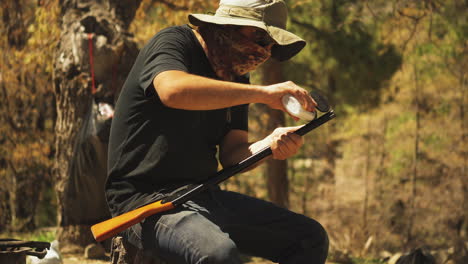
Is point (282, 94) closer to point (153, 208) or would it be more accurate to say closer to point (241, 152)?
point (241, 152)

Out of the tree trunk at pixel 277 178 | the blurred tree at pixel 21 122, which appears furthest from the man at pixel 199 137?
the tree trunk at pixel 277 178

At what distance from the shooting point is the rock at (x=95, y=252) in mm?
A: 5133

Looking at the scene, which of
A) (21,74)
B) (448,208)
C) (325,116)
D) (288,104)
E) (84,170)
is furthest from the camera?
(448,208)

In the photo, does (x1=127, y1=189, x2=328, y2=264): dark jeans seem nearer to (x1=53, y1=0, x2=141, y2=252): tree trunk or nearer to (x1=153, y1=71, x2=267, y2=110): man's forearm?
(x1=153, y1=71, x2=267, y2=110): man's forearm

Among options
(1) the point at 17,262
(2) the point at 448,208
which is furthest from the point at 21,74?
(2) the point at 448,208

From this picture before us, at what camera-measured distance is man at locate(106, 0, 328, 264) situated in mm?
2422

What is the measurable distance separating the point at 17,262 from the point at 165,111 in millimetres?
1269

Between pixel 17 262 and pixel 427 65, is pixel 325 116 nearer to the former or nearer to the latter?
pixel 17 262

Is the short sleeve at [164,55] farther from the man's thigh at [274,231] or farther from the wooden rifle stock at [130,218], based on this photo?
the man's thigh at [274,231]

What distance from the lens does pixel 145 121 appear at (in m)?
2.64

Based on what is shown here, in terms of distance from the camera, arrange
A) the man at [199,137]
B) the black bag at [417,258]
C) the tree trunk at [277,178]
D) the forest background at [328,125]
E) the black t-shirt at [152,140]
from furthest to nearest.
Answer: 1. the tree trunk at [277,178]
2. the forest background at [328,125]
3. the black bag at [417,258]
4. the black t-shirt at [152,140]
5. the man at [199,137]

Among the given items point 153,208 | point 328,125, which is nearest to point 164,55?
point 153,208

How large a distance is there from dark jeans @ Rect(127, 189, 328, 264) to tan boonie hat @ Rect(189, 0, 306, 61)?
77cm

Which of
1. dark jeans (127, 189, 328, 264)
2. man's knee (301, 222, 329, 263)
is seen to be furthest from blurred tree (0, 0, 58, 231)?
man's knee (301, 222, 329, 263)
